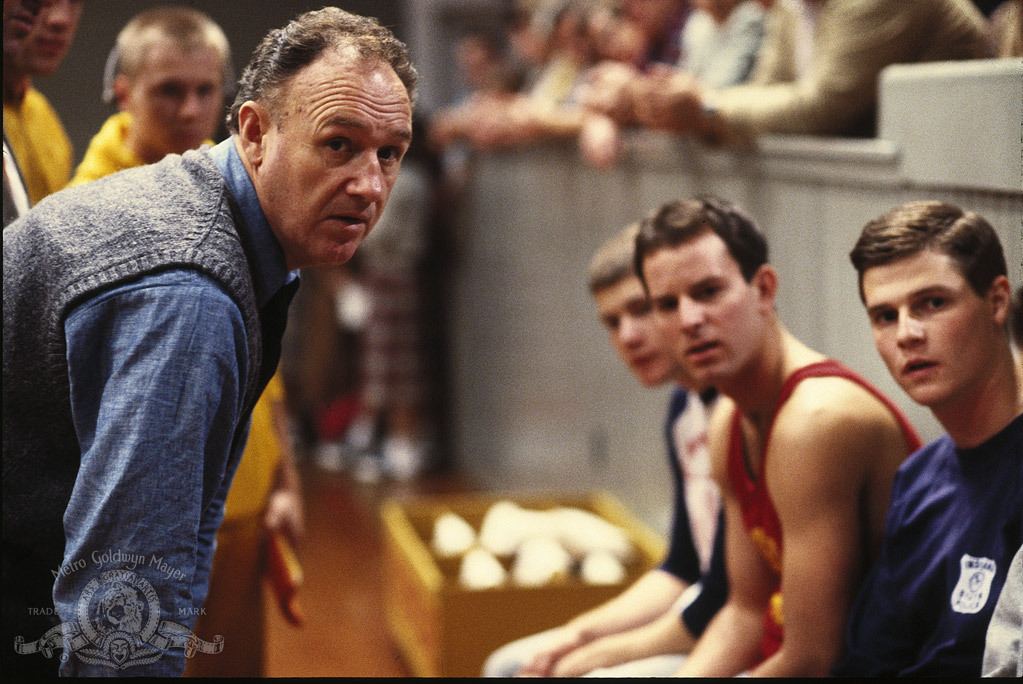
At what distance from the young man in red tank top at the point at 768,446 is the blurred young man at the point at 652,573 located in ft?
0.56

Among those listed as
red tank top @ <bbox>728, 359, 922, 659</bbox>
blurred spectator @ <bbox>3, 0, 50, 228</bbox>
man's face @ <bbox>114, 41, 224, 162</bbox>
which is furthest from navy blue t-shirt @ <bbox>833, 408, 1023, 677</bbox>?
blurred spectator @ <bbox>3, 0, 50, 228</bbox>

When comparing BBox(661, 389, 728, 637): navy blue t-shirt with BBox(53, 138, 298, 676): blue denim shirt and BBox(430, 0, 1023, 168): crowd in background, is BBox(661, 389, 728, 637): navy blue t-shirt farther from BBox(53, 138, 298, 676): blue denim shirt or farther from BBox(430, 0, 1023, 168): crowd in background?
BBox(53, 138, 298, 676): blue denim shirt

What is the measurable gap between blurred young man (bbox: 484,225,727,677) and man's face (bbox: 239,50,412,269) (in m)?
0.82

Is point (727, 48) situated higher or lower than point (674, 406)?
higher

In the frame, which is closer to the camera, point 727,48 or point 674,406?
point 674,406

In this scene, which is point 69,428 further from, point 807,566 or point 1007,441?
point 1007,441

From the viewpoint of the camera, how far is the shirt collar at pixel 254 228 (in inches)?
48.7

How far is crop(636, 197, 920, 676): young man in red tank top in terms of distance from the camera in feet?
5.21

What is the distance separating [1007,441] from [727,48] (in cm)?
196

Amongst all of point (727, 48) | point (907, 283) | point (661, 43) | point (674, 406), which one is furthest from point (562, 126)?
point (907, 283)

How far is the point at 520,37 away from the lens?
198 inches

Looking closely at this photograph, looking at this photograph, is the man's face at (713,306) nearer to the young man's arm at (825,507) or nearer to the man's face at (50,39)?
the young man's arm at (825,507)

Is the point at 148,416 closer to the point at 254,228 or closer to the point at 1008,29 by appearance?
the point at 254,228

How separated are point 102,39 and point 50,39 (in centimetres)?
7
